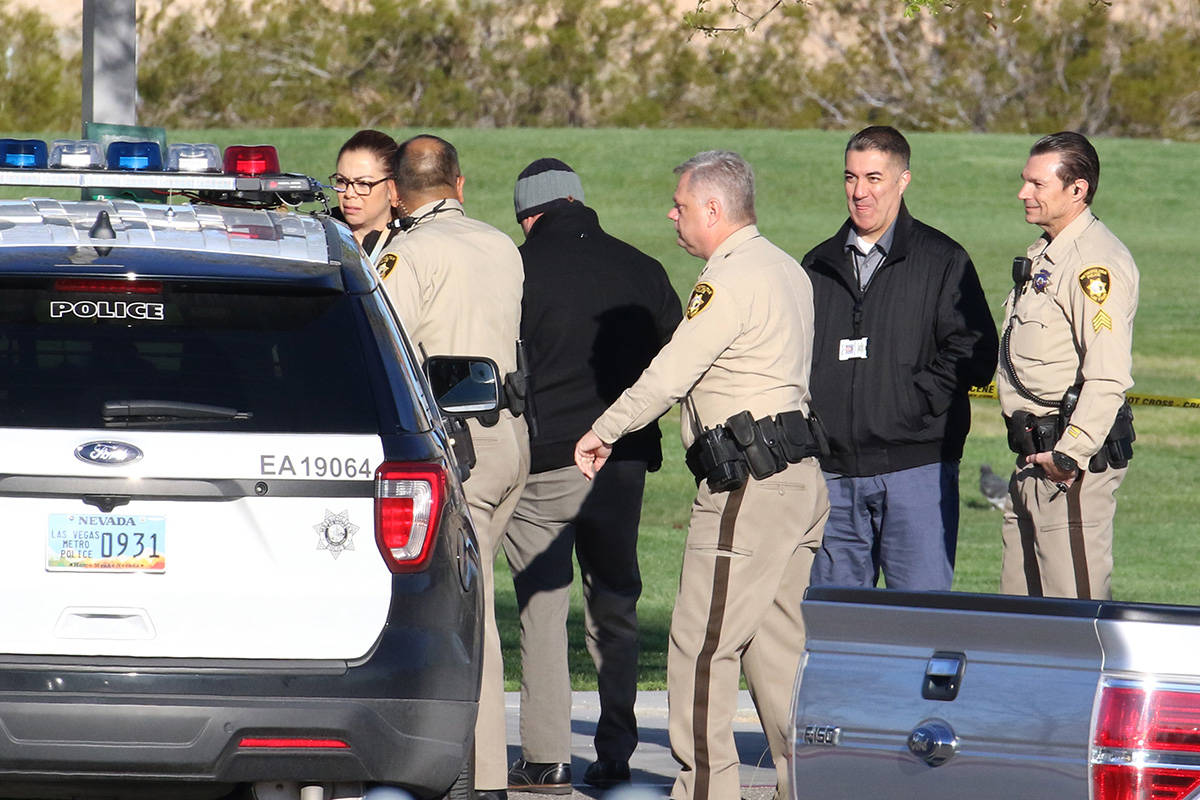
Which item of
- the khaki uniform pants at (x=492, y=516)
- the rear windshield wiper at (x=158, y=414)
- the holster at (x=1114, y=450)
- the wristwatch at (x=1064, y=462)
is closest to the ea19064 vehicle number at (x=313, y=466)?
the rear windshield wiper at (x=158, y=414)

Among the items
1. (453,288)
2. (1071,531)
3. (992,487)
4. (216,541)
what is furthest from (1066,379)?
(992,487)

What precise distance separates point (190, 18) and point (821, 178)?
19257mm

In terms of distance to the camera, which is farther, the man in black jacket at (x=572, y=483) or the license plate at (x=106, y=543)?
the man in black jacket at (x=572, y=483)

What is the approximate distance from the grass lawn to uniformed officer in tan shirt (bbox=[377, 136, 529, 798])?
13.2 metres

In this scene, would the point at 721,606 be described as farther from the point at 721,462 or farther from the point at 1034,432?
the point at 1034,432

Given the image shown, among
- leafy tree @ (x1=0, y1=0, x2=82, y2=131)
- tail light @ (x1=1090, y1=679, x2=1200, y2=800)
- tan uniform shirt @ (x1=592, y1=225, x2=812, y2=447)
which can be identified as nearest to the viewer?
tail light @ (x1=1090, y1=679, x2=1200, y2=800)

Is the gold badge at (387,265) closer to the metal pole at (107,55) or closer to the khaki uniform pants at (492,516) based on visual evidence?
the khaki uniform pants at (492,516)

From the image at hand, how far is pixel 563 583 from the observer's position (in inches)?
272

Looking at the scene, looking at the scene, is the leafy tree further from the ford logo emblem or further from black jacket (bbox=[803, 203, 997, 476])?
the ford logo emblem

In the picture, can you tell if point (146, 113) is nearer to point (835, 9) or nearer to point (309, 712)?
point (835, 9)

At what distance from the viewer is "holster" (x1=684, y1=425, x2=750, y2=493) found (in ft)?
18.9

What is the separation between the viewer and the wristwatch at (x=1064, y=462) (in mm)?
6164

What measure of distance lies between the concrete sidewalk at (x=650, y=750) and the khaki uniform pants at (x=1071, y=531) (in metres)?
1.08

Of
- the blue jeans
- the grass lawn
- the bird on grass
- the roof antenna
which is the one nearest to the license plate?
the roof antenna
